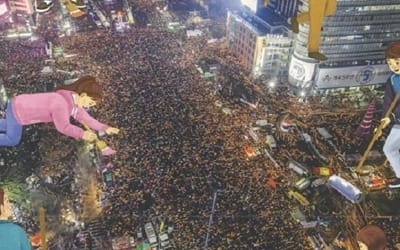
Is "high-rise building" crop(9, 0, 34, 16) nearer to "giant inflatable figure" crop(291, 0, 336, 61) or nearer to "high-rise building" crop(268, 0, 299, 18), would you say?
"high-rise building" crop(268, 0, 299, 18)

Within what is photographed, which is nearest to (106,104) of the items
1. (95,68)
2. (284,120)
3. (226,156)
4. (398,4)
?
(95,68)

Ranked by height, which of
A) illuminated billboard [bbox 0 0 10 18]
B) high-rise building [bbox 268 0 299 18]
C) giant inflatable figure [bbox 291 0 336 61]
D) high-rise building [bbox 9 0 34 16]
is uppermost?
giant inflatable figure [bbox 291 0 336 61]

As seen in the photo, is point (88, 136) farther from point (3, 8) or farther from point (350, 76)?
point (350, 76)

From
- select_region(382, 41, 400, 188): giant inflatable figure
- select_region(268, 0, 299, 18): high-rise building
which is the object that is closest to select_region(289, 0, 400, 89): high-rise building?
select_region(268, 0, 299, 18): high-rise building

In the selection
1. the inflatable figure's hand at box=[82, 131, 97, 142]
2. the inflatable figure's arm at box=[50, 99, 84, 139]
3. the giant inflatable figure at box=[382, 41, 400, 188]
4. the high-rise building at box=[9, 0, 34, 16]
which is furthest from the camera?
the high-rise building at box=[9, 0, 34, 16]

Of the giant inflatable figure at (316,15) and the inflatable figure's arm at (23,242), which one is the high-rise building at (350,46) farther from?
the inflatable figure's arm at (23,242)

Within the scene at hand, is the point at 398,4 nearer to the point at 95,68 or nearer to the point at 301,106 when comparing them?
the point at 301,106

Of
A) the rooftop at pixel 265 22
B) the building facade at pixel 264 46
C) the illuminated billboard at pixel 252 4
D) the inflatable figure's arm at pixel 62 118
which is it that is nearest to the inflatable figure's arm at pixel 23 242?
the inflatable figure's arm at pixel 62 118

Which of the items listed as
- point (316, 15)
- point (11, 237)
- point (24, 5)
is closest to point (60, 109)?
point (11, 237)
